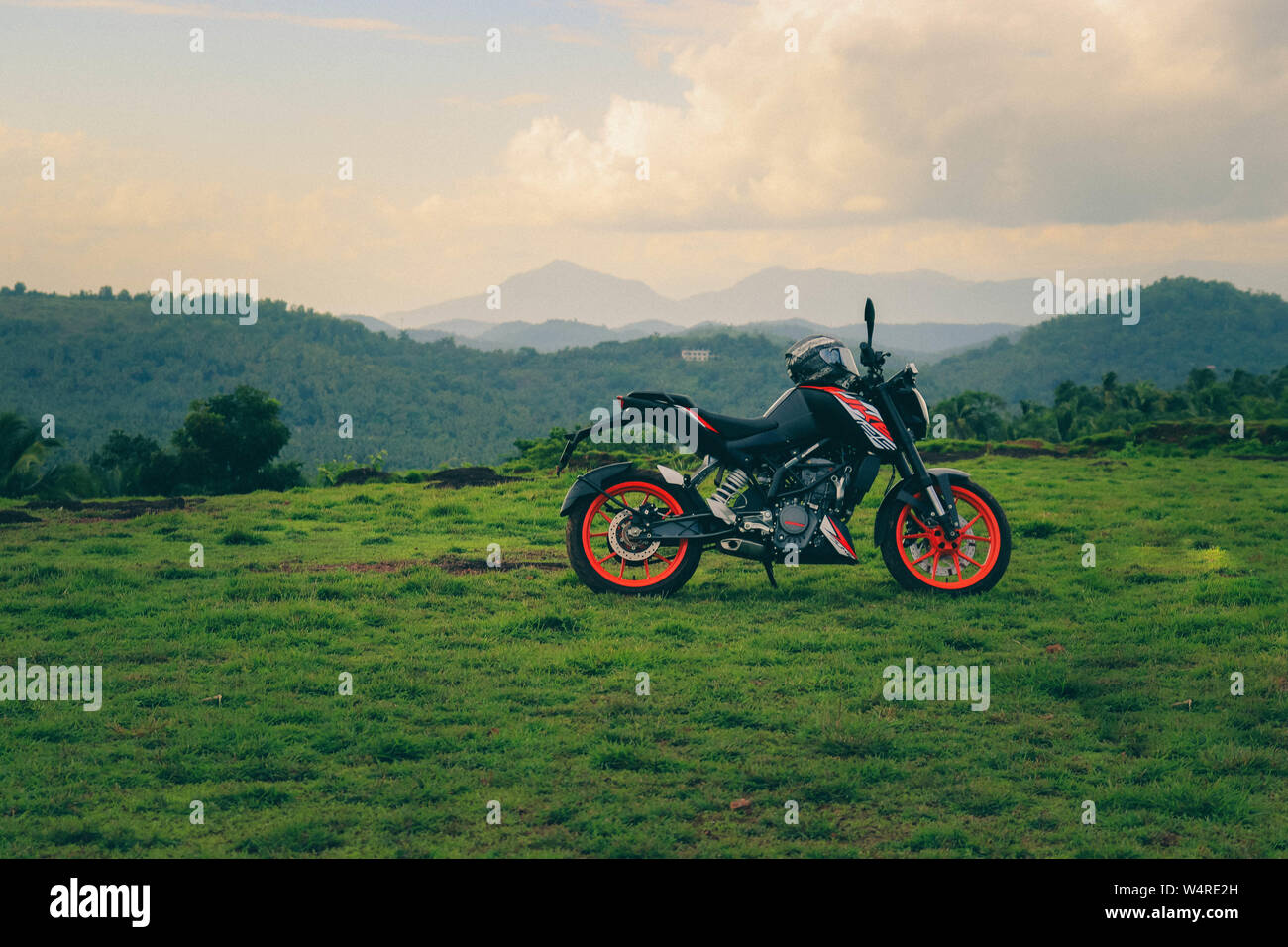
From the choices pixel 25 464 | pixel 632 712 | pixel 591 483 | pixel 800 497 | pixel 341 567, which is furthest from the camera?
pixel 25 464

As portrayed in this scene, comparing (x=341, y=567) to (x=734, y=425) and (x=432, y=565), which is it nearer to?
(x=432, y=565)

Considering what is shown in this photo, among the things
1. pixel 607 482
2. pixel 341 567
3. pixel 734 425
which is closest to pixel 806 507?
pixel 734 425

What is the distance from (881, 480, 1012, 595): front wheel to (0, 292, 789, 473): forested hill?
211 ft

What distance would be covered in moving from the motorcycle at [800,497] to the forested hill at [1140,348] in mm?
94242

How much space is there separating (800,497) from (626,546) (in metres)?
1.62

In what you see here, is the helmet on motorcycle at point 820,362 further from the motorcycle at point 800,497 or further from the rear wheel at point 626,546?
the rear wheel at point 626,546

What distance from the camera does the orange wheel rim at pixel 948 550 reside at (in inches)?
370

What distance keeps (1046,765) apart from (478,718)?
10.2ft

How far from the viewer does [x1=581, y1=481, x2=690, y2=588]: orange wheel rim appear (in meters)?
9.37

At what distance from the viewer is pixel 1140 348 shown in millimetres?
125062

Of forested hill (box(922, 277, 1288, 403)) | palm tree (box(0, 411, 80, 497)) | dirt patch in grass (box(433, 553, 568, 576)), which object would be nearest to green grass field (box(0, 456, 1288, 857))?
dirt patch in grass (box(433, 553, 568, 576))
